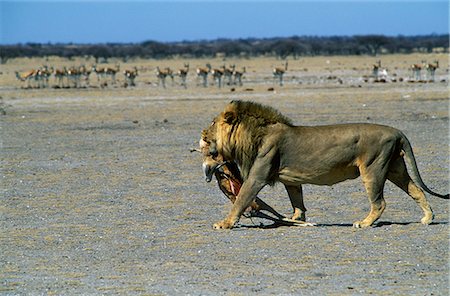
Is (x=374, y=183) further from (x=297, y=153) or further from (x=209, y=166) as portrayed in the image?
(x=209, y=166)

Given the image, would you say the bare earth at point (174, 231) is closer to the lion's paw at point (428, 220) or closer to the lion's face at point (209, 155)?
the lion's paw at point (428, 220)

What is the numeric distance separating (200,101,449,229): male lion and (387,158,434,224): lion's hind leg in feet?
0.04

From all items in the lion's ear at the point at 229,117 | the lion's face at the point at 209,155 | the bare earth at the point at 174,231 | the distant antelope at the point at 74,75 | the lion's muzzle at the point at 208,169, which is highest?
the lion's ear at the point at 229,117

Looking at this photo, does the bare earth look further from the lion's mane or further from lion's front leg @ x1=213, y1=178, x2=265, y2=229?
the lion's mane

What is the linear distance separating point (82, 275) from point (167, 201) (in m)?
4.53

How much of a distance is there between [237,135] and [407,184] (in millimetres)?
2010

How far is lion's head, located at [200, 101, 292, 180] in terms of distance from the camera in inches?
419

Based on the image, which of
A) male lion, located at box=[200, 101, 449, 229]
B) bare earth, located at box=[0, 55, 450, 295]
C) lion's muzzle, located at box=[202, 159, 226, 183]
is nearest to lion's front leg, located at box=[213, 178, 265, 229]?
male lion, located at box=[200, 101, 449, 229]

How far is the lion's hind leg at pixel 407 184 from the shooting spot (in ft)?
35.4

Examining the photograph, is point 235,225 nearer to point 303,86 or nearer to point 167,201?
point 167,201

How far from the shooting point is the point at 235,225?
1095cm

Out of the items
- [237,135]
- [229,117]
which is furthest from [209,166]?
[229,117]

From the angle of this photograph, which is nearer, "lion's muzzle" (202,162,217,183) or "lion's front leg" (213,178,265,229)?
"lion's front leg" (213,178,265,229)

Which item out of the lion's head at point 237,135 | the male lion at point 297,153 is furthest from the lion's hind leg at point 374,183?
the lion's head at point 237,135
